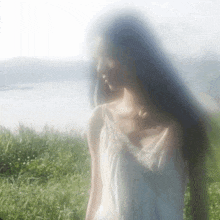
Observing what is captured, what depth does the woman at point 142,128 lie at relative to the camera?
565 millimetres

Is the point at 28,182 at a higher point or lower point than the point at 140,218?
lower

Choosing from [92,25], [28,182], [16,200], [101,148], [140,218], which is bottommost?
[16,200]

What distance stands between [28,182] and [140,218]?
694 mm

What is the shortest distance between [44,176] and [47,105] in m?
0.42

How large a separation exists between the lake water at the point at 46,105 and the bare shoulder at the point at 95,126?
0.04m

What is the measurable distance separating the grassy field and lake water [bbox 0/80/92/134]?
41 millimetres

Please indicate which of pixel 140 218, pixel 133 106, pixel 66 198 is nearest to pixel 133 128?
pixel 133 106

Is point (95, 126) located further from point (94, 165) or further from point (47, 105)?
point (47, 105)

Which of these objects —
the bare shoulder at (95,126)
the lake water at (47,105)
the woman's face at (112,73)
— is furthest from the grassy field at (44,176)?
the woman's face at (112,73)

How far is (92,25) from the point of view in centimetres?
62

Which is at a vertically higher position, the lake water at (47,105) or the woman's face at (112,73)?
the woman's face at (112,73)

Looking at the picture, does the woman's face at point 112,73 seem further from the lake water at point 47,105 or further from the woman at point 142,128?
the lake water at point 47,105

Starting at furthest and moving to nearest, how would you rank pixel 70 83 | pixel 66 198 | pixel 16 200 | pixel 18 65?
pixel 16 200 < pixel 66 198 < pixel 18 65 < pixel 70 83

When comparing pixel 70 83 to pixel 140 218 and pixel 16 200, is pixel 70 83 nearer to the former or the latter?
pixel 140 218
